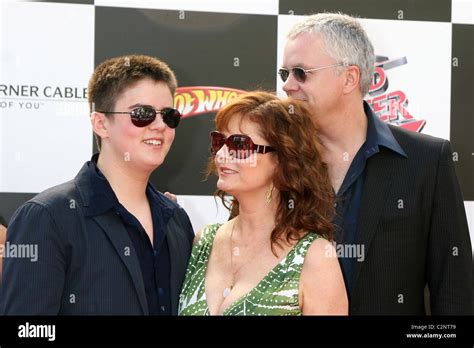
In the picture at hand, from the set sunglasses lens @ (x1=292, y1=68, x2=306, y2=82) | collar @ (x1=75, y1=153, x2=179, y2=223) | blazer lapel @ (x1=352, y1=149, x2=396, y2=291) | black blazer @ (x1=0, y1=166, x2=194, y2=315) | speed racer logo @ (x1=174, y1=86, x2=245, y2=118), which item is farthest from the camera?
speed racer logo @ (x1=174, y1=86, x2=245, y2=118)

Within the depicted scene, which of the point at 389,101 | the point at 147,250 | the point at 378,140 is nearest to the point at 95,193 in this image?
the point at 147,250

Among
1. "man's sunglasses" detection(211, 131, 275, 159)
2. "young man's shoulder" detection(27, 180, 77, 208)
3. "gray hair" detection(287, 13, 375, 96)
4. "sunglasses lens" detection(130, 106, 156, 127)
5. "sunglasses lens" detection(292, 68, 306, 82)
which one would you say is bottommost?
"young man's shoulder" detection(27, 180, 77, 208)

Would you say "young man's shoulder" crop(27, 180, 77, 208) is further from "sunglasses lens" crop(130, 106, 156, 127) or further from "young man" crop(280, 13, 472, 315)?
"young man" crop(280, 13, 472, 315)

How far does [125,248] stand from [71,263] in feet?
0.45

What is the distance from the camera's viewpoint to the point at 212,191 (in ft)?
8.68

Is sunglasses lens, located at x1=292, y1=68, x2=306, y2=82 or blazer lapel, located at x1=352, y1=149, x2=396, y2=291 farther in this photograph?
sunglasses lens, located at x1=292, y1=68, x2=306, y2=82

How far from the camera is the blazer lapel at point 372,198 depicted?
2028mm

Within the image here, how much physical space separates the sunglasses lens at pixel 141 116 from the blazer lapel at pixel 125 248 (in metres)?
0.26

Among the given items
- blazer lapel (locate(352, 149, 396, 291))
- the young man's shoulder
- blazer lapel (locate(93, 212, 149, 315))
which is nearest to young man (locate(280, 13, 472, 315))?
blazer lapel (locate(352, 149, 396, 291))

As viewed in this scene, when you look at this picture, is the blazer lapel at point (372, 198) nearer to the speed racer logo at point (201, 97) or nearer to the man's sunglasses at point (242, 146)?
the man's sunglasses at point (242, 146)

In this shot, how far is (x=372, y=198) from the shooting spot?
205 cm

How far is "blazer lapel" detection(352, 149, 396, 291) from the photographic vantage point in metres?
2.03

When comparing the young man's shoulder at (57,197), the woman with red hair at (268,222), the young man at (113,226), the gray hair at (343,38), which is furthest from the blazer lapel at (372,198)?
the young man's shoulder at (57,197)

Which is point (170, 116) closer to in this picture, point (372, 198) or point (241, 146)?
point (241, 146)
